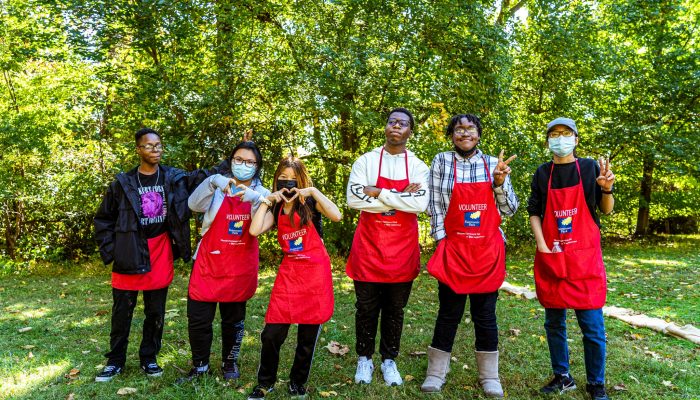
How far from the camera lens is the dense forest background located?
778cm

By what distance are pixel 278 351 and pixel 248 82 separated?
5.63m

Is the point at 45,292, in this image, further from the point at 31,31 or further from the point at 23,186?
the point at 31,31

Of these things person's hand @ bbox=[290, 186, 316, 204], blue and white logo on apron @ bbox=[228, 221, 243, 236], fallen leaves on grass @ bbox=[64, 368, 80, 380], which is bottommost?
fallen leaves on grass @ bbox=[64, 368, 80, 380]

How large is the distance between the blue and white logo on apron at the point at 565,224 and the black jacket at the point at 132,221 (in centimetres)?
268

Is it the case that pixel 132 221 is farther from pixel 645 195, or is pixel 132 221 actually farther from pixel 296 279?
pixel 645 195

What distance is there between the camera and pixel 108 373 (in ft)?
12.9

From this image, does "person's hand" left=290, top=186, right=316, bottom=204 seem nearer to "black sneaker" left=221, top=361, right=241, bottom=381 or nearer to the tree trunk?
"black sneaker" left=221, top=361, right=241, bottom=381

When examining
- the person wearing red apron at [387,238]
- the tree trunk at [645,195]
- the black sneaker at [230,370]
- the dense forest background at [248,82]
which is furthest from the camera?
the tree trunk at [645,195]

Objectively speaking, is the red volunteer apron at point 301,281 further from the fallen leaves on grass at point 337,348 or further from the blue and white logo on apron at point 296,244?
the fallen leaves on grass at point 337,348

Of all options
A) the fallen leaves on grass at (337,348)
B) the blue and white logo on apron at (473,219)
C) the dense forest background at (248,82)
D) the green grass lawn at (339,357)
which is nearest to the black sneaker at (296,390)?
the green grass lawn at (339,357)

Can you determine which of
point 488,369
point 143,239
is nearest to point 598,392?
point 488,369

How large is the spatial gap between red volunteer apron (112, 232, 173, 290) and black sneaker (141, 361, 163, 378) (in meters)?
0.65

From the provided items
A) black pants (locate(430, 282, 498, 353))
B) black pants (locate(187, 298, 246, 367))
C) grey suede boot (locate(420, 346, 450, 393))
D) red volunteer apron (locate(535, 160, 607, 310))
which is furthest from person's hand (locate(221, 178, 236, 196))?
red volunteer apron (locate(535, 160, 607, 310))

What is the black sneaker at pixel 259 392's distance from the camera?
3497 millimetres
